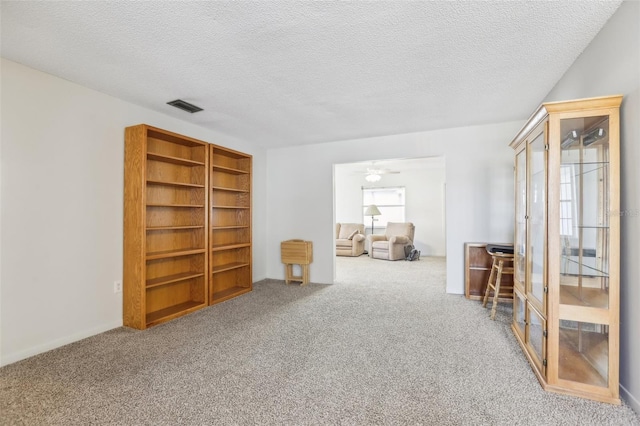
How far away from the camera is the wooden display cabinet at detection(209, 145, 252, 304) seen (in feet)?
13.5

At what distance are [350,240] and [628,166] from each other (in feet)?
20.8

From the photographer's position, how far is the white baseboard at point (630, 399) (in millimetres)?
1564

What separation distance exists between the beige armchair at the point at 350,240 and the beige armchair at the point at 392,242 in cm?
41

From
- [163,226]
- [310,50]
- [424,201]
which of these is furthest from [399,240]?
[310,50]

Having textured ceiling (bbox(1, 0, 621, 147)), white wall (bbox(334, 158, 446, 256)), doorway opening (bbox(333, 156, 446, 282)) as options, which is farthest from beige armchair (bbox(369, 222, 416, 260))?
textured ceiling (bbox(1, 0, 621, 147))

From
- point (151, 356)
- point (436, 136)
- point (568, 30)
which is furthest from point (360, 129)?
point (151, 356)

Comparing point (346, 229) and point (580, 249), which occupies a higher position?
point (580, 249)

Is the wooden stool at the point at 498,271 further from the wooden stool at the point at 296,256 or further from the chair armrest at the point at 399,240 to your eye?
the chair armrest at the point at 399,240

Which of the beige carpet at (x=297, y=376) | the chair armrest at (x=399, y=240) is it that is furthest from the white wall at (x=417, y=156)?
the chair armrest at (x=399, y=240)

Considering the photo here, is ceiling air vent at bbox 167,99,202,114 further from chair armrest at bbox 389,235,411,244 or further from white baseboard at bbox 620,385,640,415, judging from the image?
chair armrest at bbox 389,235,411,244

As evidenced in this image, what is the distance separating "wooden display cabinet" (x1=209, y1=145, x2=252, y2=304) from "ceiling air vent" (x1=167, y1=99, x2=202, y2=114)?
836mm

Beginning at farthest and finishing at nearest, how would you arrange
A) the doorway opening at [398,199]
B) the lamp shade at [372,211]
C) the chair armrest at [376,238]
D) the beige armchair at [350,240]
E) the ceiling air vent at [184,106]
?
the lamp shade at [372,211]
the doorway opening at [398,199]
the beige armchair at [350,240]
the chair armrest at [376,238]
the ceiling air vent at [184,106]

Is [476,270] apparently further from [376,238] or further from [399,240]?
[376,238]

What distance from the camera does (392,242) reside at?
7.01 meters
